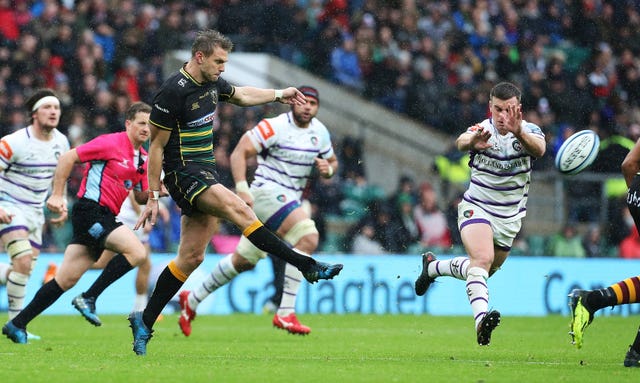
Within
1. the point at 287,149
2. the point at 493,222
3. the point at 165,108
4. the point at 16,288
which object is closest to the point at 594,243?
the point at 287,149

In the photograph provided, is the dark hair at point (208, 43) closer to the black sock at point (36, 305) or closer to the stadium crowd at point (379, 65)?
the black sock at point (36, 305)

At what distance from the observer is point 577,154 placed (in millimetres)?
9477

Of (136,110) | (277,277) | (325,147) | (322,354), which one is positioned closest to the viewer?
(322,354)

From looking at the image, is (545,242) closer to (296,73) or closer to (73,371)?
(296,73)

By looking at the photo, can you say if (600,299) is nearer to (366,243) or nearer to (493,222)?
(493,222)

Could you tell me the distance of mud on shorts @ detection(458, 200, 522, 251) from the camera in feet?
32.6

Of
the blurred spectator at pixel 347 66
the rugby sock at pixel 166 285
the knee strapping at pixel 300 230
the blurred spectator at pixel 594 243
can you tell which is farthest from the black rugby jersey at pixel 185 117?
the blurred spectator at pixel 347 66

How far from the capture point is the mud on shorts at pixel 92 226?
11.1 m

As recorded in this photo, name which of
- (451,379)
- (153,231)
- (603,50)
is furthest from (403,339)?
(603,50)

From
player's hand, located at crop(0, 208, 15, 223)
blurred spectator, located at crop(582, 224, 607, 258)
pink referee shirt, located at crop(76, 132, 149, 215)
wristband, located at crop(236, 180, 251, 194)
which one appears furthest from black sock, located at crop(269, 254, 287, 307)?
blurred spectator, located at crop(582, 224, 607, 258)

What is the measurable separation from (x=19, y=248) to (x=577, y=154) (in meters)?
6.22

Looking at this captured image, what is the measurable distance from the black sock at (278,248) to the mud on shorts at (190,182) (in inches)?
20.8

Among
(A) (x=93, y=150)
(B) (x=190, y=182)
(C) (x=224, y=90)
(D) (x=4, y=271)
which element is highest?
(C) (x=224, y=90)

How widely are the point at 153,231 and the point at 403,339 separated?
22.4ft
